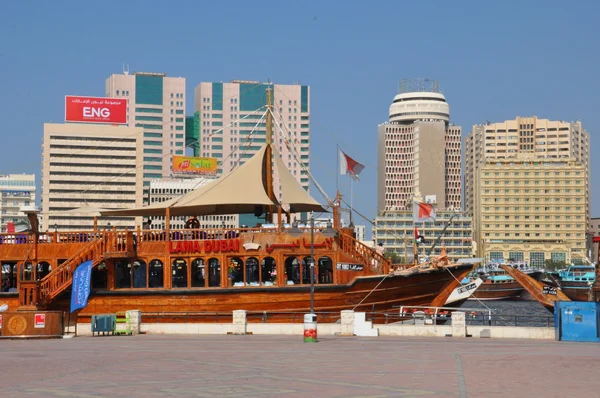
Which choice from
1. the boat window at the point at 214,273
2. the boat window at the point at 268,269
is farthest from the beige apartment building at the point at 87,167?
the boat window at the point at 268,269

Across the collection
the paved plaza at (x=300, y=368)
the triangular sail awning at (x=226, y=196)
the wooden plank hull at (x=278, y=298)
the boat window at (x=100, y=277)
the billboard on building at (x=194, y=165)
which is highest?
the billboard on building at (x=194, y=165)

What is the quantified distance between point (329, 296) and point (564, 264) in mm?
149575

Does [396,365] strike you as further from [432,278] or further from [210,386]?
[432,278]

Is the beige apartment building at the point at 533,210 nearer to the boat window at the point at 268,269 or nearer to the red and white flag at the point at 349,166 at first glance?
the red and white flag at the point at 349,166

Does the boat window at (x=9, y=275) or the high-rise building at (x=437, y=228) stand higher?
the high-rise building at (x=437, y=228)

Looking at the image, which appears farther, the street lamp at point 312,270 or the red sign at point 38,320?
the street lamp at point 312,270

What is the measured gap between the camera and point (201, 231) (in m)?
39.9

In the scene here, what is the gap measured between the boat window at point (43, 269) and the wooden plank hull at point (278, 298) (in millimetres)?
1874

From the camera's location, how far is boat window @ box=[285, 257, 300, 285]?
129ft

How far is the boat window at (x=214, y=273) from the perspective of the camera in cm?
3991

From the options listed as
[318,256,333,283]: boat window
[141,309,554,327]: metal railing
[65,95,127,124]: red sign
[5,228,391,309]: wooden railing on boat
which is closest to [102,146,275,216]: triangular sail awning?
[5,228,391,309]: wooden railing on boat

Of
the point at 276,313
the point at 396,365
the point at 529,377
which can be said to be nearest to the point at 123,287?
the point at 276,313

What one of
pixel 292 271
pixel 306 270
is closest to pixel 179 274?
pixel 292 271

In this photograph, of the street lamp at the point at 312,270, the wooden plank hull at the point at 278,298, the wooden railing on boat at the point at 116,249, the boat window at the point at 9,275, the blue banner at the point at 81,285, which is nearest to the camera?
the street lamp at the point at 312,270
